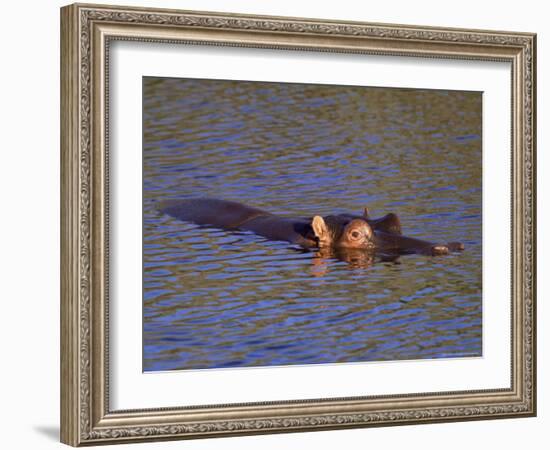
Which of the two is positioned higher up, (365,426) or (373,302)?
(373,302)

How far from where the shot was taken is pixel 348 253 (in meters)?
6.25

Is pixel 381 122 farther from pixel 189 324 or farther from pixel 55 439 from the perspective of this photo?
pixel 55 439

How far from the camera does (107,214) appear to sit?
5.77 m

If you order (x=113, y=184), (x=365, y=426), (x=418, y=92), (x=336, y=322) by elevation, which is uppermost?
(x=418, y=92)

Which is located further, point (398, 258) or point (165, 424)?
point (398, 258)

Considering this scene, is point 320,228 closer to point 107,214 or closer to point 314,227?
point 314,227

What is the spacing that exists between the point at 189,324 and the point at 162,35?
1113 mm

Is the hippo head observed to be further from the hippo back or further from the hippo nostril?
the hippo nostril

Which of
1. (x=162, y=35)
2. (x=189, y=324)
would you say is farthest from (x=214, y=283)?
(x=162, y=35)

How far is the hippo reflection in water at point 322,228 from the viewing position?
19.6 feet

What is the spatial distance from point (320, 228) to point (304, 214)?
0.09 metres

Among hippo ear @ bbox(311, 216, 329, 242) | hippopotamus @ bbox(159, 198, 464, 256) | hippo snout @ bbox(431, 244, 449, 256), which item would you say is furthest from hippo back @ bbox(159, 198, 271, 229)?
hippo snout @ bbox(431, 244, 449, 256)

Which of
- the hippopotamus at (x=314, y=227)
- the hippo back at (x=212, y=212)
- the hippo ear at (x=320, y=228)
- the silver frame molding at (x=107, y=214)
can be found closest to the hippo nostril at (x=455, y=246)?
the hippopotamus at (x=314, y=227)

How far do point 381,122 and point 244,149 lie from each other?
623mm
